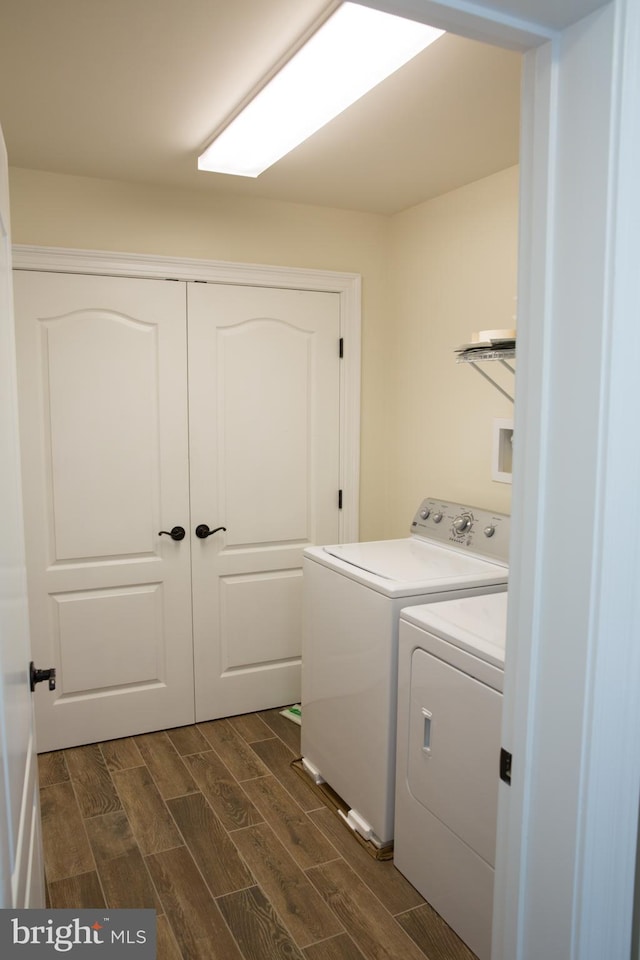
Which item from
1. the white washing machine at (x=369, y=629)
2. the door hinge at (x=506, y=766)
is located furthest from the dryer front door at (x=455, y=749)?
Result: the door hinge at (x=506, y=766)

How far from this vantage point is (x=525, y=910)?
109cm

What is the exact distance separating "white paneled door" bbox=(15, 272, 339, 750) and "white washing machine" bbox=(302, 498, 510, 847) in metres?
0.59

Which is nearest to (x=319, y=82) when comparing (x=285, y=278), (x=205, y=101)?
(x=205, y=101)

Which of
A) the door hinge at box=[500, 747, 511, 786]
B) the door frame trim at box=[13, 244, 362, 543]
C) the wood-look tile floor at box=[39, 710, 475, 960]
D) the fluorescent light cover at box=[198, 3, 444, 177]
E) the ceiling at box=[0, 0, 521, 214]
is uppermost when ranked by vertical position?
the ceiling at box=[0, 0, 521, 214]

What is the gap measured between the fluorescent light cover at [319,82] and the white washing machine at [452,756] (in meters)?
1.48

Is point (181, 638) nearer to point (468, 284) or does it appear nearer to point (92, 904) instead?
point (92, 904)

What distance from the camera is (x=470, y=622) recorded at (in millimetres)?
2057

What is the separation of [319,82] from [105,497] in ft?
6.08

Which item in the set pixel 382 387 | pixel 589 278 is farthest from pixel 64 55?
pixel 382 387

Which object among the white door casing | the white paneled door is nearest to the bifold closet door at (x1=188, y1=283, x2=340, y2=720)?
the white paneled door

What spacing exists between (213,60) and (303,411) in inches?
68.2

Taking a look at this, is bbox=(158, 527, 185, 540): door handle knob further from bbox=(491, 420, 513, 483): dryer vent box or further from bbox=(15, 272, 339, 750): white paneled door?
bbox=(491, 420, 513, 483): dryer vent box

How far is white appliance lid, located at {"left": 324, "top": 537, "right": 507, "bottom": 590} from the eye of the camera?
244 cm

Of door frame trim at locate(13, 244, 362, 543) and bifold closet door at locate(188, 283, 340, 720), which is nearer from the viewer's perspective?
door frame trim at locate(13, 244, 362, 543)
